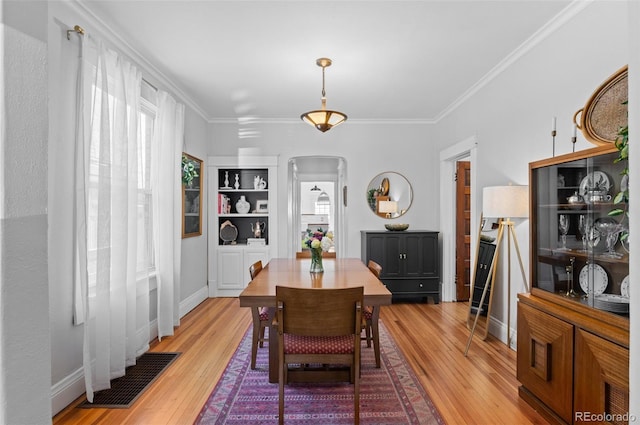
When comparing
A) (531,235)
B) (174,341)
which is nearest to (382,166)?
(531,235)

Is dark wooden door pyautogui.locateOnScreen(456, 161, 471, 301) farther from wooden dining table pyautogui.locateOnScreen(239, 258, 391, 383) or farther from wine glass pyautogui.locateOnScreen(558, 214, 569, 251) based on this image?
wine glass pyautogui.locateOnScreen(558, 214, 569, 251)

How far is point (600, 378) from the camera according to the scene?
1809 millimetres

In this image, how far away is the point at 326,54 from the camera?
10.9ft

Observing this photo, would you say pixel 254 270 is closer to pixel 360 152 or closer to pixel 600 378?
pixel 600 378

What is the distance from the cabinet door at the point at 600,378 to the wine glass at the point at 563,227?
0.55 m

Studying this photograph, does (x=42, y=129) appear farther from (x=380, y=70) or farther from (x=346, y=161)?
(x=346, y=161)

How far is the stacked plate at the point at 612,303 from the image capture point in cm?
184

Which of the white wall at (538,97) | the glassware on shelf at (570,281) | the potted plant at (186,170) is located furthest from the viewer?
the potted plant at (186,170)

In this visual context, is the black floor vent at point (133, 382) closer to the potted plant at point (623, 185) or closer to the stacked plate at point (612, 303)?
the stacked plate at point (612, 303)

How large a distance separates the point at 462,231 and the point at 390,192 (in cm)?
117

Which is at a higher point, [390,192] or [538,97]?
[538,97]

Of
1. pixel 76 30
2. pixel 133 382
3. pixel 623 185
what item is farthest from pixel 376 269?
pixel 76 30

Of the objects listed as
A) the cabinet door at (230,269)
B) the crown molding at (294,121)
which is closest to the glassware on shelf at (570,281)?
the crown molding at (294,121)

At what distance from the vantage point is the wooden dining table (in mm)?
2309
